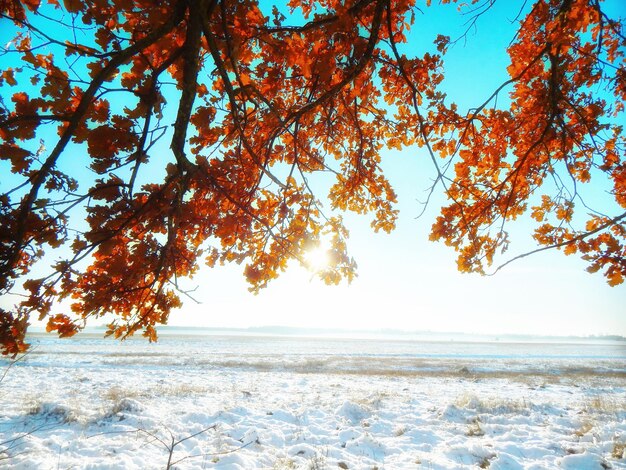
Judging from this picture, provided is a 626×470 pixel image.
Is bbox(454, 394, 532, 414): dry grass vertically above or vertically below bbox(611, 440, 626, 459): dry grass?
below

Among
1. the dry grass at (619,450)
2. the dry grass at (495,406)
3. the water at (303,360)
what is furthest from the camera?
the water at (303,360)

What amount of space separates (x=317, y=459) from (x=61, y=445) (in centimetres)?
427

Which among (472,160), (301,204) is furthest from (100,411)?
(472,160)

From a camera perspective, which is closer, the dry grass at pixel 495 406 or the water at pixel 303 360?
the dry grass at pixel 495 406

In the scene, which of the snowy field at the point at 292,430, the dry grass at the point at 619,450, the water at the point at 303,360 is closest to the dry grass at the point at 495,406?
the snowy field at the point at 292,430

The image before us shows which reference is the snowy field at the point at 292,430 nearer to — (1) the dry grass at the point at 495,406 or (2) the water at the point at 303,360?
(1) the dry grass at the point at 495,406

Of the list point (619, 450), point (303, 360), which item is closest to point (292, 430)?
point (619, 450)

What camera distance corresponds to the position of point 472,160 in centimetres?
455

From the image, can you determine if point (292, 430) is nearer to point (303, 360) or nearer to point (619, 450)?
point (619, 450)

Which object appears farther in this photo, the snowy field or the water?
the water

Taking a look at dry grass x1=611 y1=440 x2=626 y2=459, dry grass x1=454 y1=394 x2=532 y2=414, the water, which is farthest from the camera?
the water

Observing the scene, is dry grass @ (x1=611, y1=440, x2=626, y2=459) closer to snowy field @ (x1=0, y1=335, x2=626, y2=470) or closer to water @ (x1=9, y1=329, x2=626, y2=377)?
snowy field @ (x1=0, y1=335, x2=626, y2=470)

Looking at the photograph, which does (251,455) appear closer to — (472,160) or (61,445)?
(61,445)

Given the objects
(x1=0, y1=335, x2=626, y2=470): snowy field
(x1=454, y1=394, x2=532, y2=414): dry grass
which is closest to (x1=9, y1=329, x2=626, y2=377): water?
(x1=0, y1=335, x2=626, y2=470): snowy field
